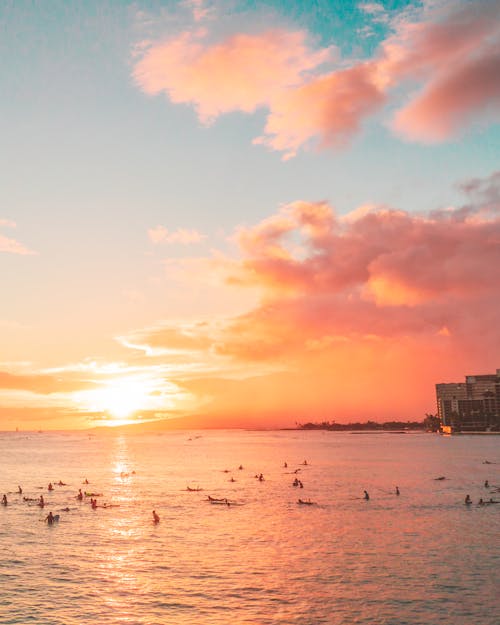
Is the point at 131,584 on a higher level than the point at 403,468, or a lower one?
higher

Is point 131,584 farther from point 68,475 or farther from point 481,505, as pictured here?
point 68,475

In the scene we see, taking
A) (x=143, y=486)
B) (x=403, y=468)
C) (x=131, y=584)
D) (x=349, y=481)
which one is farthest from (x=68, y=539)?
(x=403, y=468)

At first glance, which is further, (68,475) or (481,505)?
(68,475)

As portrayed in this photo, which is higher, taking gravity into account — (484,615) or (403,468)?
(484,615)

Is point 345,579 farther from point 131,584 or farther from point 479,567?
point 131,584

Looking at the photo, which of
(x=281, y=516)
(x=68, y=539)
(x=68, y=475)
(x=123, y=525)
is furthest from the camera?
(x=68, y=475)

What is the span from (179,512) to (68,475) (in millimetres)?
65876

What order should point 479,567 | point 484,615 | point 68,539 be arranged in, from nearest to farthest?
1. point 484,615
2. point 479,567
3. point 68,539

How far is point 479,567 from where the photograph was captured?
137ft

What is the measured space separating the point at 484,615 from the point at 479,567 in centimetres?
1095

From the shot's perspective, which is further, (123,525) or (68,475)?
(68,475)

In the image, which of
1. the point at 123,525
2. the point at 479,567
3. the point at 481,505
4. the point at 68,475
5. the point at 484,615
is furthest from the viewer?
the point at 68,475

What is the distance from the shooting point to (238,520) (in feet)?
207

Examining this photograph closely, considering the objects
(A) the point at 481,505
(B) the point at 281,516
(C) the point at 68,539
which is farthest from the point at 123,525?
(A) the point at 481,505
